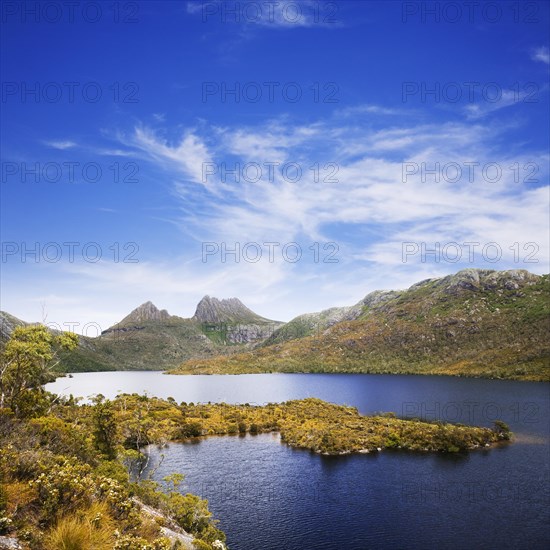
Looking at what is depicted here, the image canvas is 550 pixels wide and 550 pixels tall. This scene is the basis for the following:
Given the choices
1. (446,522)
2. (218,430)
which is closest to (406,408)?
(218,430)

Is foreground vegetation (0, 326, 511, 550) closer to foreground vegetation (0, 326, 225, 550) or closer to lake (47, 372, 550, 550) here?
foreground vegetation (0, 326, 225, 550)

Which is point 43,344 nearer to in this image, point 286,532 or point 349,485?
point 286,532

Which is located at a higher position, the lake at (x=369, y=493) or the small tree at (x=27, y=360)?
the small tree at (x=27, y=360)

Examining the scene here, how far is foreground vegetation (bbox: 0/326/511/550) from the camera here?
48.6 feet

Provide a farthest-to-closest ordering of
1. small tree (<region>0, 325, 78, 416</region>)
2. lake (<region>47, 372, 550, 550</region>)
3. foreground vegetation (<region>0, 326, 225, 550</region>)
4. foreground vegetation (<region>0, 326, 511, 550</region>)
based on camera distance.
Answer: small tree (<region>0, 325, 78, 416</region>) → lake (<region>47, 372, 550, 550</region>) → foreground vegetation (<region>0, 326, 511, 550</region>) → foreground vegetation (<region>0, 326, 225, 550</region>)

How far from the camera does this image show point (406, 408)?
451 feet

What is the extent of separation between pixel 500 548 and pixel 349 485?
74.7 feet

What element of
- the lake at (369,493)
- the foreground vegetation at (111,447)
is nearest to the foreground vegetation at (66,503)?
the foreground vegetation at (111,447)

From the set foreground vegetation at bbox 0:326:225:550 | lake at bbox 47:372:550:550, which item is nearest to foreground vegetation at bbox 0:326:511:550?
foreground vegetation at bbox 0:326:225:550

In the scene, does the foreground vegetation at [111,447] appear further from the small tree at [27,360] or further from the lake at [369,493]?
the lake at [369,493]

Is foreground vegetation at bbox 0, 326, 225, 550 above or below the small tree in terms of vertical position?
below

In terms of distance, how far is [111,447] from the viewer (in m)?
57.4

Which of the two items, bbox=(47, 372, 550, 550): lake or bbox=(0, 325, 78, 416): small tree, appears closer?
bbox=(47, 372, 550, 550): lake

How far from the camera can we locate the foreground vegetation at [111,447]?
48.6ft
